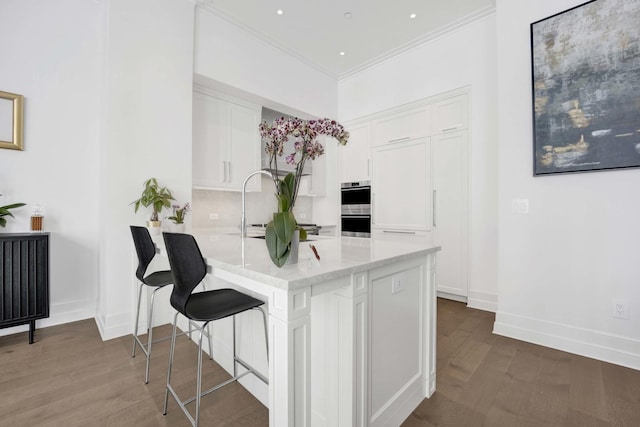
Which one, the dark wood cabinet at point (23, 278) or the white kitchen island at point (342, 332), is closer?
the white kitchen island at point (342, 332)

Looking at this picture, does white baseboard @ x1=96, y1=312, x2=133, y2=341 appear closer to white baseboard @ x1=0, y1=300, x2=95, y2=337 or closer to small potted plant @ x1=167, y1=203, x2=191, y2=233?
white baseboard @ x1=0, y1=300, x2=95, y2=337

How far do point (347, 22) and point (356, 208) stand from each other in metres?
2.45

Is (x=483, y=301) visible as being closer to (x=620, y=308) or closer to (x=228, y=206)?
(x=620, y=308)

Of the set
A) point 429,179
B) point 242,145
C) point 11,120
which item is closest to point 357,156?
point 429,179

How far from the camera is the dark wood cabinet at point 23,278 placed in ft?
7.24

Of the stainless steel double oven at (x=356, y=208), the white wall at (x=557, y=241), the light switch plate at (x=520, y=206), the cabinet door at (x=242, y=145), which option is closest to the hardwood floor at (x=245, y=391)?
the white wall at (x=557, y=241)

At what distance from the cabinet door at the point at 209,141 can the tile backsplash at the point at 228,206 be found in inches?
14.6

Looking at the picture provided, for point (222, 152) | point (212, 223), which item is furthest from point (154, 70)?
point (212, 223)

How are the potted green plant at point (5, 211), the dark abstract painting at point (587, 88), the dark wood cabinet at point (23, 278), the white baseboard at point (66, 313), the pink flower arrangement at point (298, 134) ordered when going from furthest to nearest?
1. the white baseboard at point (66, 313)
2. the potted green plant at point (5, 211)
3. the dark wood cabinet at point (23, 278)
4. the dark abstract painting at point (587, 88)
5. the pink flower arrangement at point (298, 134)

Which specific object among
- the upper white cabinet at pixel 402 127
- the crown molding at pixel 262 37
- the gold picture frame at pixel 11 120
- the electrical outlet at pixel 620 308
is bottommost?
the electrical outlet at pixel 620 308

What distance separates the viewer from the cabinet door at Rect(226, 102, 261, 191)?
367cm

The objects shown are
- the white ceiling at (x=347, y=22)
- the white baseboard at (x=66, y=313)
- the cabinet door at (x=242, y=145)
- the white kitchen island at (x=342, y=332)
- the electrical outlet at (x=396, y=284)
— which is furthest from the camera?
the cabinet door at (x=242, y=145)

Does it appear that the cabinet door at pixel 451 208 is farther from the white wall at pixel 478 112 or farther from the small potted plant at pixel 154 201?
the small potted plant at pixel 154 201

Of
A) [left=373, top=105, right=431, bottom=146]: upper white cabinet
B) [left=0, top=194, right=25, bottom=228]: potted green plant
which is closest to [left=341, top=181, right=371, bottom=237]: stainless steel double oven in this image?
[left=373, top=105, right=431, bottom=146]: upper white cabinet
